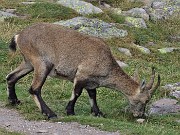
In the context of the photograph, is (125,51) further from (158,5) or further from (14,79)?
(158,5)

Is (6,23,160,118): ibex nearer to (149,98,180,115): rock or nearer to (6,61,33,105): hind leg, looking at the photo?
(6,61,33,105): hind leg

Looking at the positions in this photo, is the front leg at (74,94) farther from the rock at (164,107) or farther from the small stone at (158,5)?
the small stone at (158,5)

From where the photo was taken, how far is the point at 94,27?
74.9 feet

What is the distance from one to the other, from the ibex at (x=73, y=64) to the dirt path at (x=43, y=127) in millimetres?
709

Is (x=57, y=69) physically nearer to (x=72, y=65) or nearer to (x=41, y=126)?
(x=72, y=65)

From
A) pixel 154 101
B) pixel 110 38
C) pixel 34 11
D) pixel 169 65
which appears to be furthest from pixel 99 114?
pixel 34 11

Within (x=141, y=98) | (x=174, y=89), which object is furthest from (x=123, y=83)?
(x=174, y=89)

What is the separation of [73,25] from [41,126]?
39.4ft

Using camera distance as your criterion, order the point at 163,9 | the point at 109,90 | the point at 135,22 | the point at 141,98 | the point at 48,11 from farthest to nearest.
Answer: the point at 163,9 → the point at 135,22 → the point at 48,11 → the point at 109,90 → the point at 141,98

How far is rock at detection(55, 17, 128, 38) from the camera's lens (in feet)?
73.9

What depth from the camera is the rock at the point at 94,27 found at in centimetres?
2252

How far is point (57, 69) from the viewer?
40.7ft

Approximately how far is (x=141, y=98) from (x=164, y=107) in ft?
5.91

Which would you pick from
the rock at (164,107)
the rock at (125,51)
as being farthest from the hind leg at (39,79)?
the rock at (125,51)
